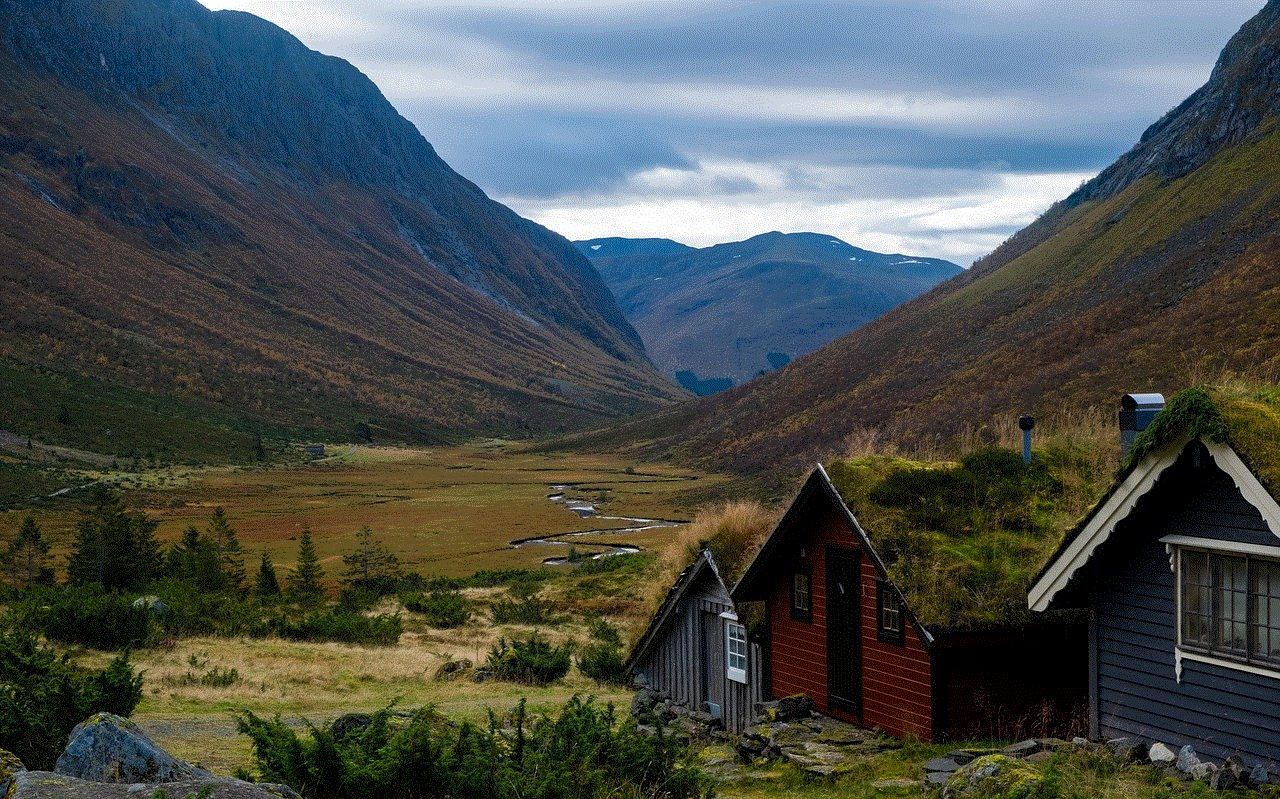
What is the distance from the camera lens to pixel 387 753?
1027cm

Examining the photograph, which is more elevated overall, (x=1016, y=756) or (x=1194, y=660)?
(x=1194, y=660)

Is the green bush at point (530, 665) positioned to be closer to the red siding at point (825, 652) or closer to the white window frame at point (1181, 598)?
the red siding at point (825, 652)

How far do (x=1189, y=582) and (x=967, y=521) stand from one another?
4898 mm

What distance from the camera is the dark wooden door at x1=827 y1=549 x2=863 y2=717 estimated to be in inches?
667

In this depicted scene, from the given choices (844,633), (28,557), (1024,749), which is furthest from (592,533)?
(1024,749)

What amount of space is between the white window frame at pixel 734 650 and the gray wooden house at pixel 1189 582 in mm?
7799

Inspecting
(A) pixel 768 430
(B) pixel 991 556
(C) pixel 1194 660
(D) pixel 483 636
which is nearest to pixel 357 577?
(D) pixel 483 636

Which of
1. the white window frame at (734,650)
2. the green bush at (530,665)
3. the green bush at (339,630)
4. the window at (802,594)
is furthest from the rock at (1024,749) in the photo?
the green bush at (339,630)

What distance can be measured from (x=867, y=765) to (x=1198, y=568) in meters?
4.61

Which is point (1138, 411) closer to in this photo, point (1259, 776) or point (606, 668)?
point (1259, 776)

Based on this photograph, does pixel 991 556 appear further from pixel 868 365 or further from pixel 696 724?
pixel 868 365

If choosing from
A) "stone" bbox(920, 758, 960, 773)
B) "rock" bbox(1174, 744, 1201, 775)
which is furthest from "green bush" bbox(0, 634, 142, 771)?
"rock" bbox(1174, 744, 1201, 775)

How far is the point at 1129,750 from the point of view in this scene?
12.4 meters

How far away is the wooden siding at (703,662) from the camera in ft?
66.3
